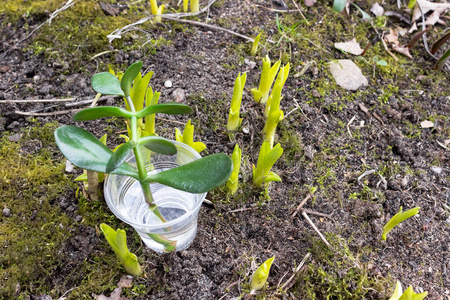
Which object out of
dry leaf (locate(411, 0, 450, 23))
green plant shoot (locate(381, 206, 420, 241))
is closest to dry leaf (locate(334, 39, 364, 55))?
dry leaf (locate(411, 0, 450, 23))

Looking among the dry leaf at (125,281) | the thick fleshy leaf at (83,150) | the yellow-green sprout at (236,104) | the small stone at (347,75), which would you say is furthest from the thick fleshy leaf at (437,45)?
the dry leaf at (125,281)

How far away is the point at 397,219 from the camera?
1.39 metres

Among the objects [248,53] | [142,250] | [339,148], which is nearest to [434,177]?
[339,148]

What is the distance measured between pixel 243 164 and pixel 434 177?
0.92 m

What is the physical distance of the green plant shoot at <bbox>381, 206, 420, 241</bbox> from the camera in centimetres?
134

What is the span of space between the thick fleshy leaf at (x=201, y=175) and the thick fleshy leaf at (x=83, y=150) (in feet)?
0.41

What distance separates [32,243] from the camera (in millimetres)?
1335

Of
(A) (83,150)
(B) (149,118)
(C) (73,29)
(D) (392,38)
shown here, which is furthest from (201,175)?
(D) (392,38)

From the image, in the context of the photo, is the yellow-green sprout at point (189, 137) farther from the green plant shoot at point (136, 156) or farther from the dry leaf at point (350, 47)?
the dry leaf at point (350, 47)

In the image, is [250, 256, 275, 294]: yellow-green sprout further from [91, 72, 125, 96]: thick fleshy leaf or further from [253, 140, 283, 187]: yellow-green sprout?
[91, 72, 125, 96]: thick fleshy leaf

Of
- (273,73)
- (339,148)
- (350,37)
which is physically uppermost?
(273,73)

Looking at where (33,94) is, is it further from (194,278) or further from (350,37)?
(350,37)

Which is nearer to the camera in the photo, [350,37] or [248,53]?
[248,53]

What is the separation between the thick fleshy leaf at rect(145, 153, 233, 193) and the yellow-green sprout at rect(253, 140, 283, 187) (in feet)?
1.32
